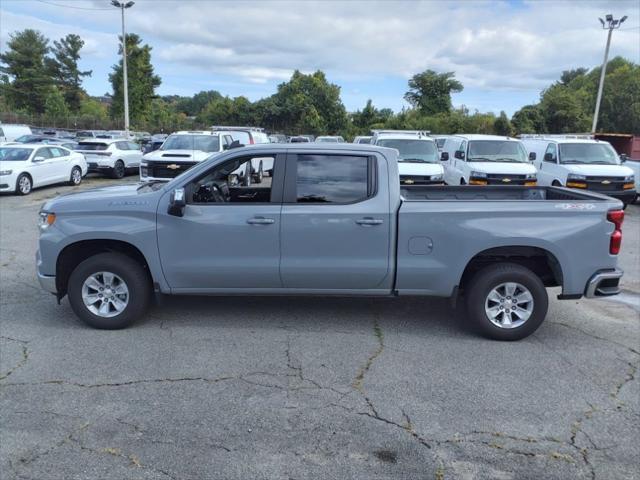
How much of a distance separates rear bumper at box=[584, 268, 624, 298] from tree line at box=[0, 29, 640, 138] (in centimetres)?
3746

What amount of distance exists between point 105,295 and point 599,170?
525 inches

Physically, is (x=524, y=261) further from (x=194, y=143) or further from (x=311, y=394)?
(x=194, y=143)

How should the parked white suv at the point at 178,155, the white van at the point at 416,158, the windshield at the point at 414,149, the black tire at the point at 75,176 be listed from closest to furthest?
1. the white van at the point at 416,158
2. the windshield at the point at 414,149
3. the parked white suv at the point at 178,155
4. the black tire at the point at 75,176

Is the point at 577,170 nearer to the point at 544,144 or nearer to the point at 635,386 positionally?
the point at 544,144

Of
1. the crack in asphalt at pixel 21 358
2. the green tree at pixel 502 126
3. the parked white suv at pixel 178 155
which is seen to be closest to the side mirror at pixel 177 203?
the crack in asphalt at pixel 21 358

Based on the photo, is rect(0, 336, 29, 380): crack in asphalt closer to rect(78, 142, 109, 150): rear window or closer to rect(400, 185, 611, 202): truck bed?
rect(400, 185, 611, 202): truck bed

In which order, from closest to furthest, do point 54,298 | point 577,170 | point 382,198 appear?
1. point 382,198
2. point 54,298
3. point 577,170

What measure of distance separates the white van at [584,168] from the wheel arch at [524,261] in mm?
9845

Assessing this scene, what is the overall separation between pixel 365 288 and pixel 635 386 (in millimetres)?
2394

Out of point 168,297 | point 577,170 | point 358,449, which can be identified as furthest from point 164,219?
point 577,170

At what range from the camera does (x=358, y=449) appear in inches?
136

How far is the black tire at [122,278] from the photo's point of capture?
5277 mm

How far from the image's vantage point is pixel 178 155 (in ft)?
52.1

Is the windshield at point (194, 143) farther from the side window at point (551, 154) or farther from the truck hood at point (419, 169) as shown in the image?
the side window at point (551, 154)
